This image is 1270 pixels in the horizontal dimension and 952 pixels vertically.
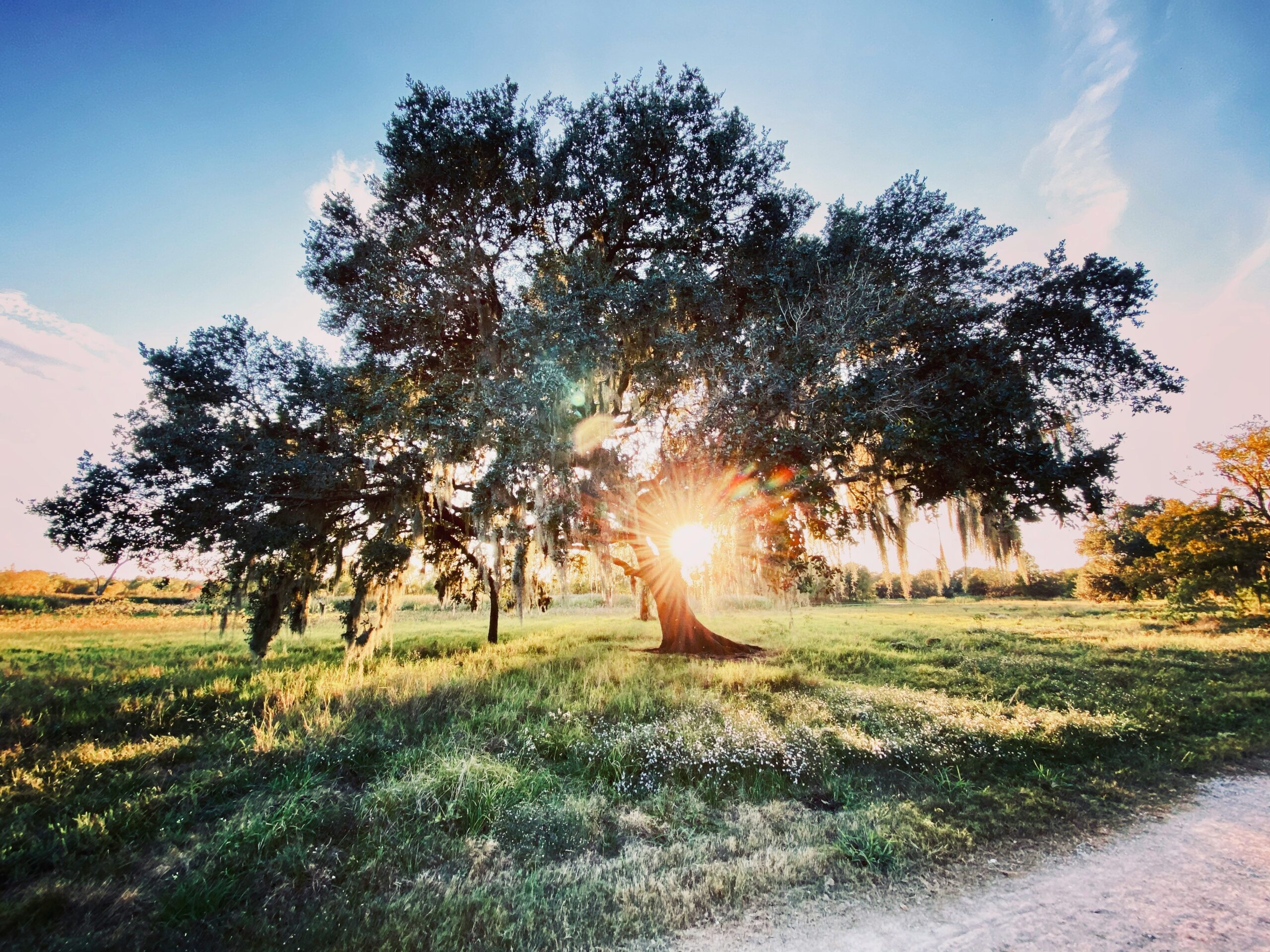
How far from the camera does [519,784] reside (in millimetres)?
4766

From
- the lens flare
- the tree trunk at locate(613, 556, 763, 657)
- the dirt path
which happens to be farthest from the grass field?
the tree trunk at locate(613, 556, 763, 657)

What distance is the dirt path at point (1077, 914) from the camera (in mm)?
2748

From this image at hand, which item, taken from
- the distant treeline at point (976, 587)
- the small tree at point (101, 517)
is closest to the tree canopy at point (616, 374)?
the small tree at point (101, 517)

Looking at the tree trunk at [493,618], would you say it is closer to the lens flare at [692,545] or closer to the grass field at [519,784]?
the grass field at [519,784]

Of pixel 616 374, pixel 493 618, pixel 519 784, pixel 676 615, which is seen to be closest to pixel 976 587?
pixel 676 615

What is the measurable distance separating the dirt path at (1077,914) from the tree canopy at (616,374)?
6.08m

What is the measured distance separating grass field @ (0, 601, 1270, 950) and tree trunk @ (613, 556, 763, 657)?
4.34 m

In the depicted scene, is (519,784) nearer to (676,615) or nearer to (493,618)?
(676,615)

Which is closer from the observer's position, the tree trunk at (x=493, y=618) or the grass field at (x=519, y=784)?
the grass field at (x=519, y=784)

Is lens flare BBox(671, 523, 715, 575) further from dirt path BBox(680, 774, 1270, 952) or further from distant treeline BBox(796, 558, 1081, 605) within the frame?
dirt path BBox(680, 774, 1270, 952)

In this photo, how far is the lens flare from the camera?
35.1 ft

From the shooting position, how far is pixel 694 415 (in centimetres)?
1003

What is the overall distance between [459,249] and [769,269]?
24.2 feet

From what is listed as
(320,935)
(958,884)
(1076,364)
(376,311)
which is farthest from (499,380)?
(1076,364)
